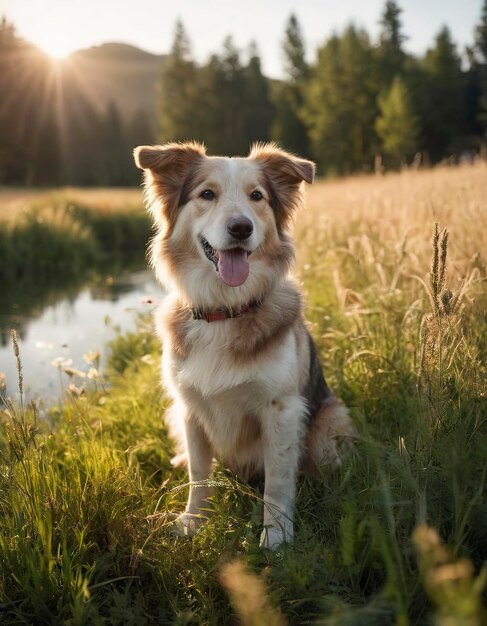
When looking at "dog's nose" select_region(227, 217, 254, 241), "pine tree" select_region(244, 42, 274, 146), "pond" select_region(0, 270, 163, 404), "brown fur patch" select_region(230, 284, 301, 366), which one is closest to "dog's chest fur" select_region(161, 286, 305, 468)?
"brown fur patch" select_region(230, 284, 301, 366)

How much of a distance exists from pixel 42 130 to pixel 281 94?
20.2 meters

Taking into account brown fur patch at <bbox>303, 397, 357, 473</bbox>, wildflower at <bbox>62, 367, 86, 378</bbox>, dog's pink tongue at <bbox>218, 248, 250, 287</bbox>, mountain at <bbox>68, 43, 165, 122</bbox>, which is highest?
mountain at <bbox>68, 43, 165, 122</bbox>

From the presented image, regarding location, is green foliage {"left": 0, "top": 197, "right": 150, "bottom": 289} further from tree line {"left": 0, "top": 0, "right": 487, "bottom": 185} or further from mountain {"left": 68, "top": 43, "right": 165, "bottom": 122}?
mountain {"left": 68, "top": 43, "right": 165, "bottom": 122}

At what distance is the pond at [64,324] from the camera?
5984 mm

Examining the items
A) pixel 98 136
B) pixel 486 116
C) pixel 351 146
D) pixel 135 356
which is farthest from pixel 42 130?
pixel 135 356

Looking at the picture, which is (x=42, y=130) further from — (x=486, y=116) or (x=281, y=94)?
(x=486, y=116)

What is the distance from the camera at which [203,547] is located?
7.82ft

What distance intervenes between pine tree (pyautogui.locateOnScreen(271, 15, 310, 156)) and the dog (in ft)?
139

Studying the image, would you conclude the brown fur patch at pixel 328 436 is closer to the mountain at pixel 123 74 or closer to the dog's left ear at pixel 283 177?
the dog's left ear at pixel 283 177

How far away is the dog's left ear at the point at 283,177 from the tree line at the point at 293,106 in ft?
97.7

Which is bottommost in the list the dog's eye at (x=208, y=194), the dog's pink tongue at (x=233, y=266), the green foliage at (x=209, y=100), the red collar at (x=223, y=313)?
the red collar at (x=223, y=313)

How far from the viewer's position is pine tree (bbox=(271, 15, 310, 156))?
144ft

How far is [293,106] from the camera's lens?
44.4 meters

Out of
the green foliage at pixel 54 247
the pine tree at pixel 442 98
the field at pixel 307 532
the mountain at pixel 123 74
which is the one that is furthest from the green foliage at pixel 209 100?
the mountain at pixel 123 74
